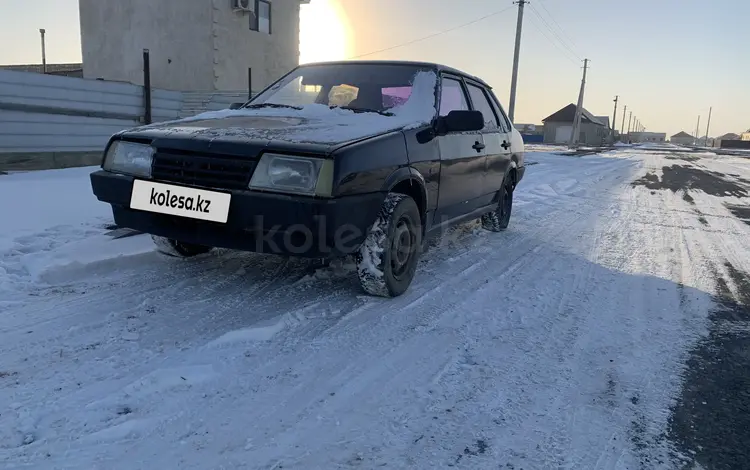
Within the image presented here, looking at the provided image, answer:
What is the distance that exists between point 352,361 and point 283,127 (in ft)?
4.69

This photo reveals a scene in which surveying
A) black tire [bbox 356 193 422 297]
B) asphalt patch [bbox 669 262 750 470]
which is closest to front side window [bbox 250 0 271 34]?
black tire [bbox 356 193 422 297]

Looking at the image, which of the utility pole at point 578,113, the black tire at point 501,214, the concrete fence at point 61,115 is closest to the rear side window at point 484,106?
the black tire at point 501,214

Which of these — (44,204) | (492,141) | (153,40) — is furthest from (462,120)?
(153,40)

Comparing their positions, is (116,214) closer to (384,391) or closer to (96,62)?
(384,391)

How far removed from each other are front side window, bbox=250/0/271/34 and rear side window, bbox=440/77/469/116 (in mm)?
14806

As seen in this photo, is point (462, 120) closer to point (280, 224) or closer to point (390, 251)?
point (390, 251)

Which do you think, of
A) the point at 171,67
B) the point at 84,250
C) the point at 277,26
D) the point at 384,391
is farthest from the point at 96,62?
the point at 384,391

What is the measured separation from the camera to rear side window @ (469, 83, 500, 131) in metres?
4.62

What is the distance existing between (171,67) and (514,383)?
16520 mm

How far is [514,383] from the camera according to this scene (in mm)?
2137

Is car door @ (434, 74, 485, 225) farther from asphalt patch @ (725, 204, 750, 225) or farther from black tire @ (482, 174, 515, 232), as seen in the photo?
asphalt patch @ (725, 204, 750, 225)

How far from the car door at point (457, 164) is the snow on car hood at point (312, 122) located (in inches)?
7.9

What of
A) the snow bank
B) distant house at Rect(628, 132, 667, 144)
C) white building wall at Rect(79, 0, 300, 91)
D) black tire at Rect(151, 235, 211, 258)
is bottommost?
black tire at Rect(151, 235, 211, 258)

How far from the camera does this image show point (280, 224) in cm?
256
